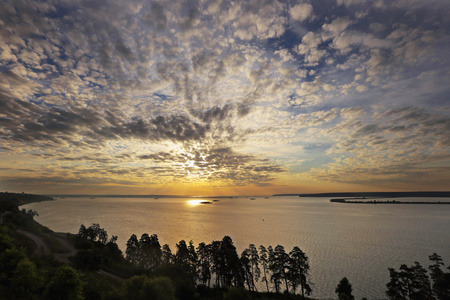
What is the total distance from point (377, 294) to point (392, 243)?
68434 mm

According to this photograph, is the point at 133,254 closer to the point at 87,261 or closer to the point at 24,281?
the point at 87,261

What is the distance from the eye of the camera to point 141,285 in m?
44.1

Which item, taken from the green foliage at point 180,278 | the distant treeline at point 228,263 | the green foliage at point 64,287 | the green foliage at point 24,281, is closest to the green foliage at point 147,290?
the green foliage at point 64,287

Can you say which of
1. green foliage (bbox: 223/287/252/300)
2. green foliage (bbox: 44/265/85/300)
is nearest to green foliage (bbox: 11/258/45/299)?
green foliage (bbox: 44/265/85/300)

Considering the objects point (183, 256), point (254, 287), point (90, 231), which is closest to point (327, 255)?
point (254, 287)

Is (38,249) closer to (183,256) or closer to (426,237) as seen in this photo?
(183,256)

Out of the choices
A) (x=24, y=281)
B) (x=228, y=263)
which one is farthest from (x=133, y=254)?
(x=24, y=281)

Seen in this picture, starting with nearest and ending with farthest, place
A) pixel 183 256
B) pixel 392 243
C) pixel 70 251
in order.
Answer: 1. pixel 183 256
2. pixel 70 251
3. pixel 392 243

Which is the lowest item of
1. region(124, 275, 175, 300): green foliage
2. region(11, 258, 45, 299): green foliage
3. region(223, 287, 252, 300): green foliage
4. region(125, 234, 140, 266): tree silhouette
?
region(125, 234, 140, 266): tree silhouette

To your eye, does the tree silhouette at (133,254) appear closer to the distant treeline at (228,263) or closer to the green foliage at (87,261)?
the distant treeline at (228,263)

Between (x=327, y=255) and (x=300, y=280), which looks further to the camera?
(x=327, y=255)

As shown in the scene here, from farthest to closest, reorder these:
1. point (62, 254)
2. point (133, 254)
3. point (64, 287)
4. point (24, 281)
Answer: point (133, 254), point (62, 254), point (24, 281), point (64, 287)

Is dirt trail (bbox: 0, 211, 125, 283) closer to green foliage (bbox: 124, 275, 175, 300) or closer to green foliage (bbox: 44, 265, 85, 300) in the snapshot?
green foliage (bbox: 124, 275, 175, 300)

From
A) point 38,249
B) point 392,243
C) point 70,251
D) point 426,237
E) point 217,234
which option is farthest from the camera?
point 217,234
